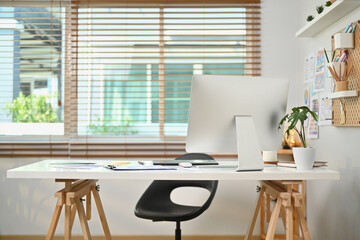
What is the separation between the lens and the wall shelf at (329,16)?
249 cm

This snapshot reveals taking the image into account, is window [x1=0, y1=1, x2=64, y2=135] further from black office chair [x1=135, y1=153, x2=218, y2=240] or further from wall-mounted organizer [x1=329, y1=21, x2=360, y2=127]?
wall-mounted organizer [x1=329, y1=21, x2=360, y2=127]

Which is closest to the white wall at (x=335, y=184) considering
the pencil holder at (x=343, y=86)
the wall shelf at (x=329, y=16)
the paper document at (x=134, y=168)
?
the wall shelf at (x=329, y=16)

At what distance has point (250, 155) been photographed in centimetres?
221

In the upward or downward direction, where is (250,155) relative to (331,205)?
upward

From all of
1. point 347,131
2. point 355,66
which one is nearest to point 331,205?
point 347,131

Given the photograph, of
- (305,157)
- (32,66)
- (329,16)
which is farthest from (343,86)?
(32,66)

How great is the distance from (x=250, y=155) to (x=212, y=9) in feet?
6.51

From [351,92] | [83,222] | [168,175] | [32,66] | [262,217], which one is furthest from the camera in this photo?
[32,66]

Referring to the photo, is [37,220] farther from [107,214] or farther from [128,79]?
[128,79]

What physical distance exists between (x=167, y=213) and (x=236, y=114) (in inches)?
33.5

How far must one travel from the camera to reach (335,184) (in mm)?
2918

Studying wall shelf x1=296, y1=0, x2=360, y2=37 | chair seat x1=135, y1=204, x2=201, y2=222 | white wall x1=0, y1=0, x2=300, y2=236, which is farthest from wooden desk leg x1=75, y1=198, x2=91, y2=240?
wall shelf x1=296, y1=0, x2=360, y2=37

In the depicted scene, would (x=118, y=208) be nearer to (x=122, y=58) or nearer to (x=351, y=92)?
(x=122, y=58)

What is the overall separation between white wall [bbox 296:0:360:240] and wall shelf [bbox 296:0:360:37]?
3 cm
